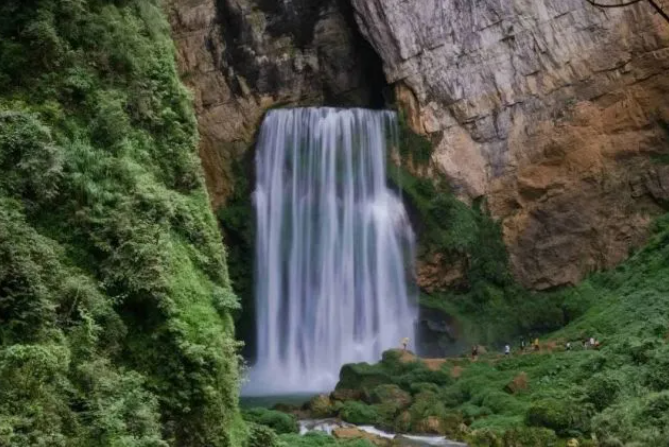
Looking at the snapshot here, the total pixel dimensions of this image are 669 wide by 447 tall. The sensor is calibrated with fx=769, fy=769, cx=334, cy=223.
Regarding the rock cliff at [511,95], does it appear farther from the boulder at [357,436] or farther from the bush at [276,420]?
the boulder at [357,436]

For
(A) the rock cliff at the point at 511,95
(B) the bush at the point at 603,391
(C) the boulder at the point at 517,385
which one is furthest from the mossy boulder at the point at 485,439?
(A) the rock cliff at the point at 511,95

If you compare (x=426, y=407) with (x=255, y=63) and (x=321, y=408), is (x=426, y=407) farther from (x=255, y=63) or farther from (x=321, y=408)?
(x=255, y=63)

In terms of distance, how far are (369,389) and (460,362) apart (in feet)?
11.2

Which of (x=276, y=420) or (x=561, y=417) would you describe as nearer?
(x=561, y=417)

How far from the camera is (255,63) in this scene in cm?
3094

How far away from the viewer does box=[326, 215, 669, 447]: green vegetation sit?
49.4 feet

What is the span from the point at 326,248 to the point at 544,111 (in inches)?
376

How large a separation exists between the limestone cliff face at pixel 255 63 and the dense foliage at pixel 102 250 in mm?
17299

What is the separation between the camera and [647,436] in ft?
41.2

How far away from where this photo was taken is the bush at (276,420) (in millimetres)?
16797

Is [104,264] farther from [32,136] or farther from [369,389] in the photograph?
[369,389]

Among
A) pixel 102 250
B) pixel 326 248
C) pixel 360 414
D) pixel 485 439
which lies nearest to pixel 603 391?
Result: pixel 485 439

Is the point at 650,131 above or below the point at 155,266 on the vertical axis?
above

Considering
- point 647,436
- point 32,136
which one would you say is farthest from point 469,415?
point 32,136
